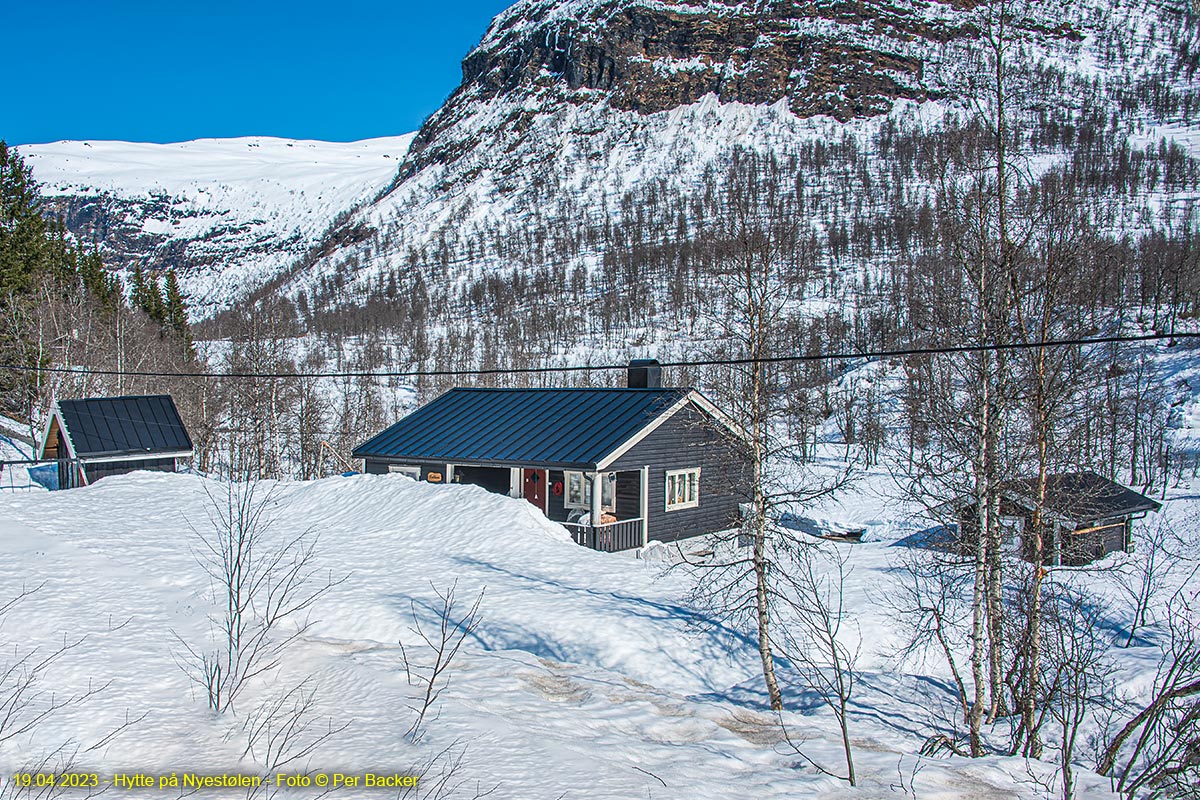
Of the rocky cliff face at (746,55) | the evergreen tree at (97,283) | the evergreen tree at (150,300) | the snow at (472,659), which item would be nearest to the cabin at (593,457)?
the snow at (472,659)

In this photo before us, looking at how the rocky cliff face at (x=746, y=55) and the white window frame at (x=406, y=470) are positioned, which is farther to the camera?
the rocky cliff face at (x=746, y=55)

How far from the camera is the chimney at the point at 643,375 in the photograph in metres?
27.5

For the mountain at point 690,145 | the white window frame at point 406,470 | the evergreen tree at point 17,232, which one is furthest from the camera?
the mountain at point 690,145

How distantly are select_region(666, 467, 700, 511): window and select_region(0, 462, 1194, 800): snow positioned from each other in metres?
2.13

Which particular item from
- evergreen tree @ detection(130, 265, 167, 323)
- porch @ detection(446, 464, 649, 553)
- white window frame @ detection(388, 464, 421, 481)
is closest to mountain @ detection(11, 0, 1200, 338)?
evergreen tree @ detection(130, 265, 167, 323)

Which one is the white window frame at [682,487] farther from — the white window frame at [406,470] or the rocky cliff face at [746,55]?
the rocky cliff face at [746,55]

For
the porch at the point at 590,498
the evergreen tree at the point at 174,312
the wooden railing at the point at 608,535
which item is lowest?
the wooden railing at the point at 608,535

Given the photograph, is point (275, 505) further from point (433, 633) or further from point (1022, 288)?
point (1022, 288)

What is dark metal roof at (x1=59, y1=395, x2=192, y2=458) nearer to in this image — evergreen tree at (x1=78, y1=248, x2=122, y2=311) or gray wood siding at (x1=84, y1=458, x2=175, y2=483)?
gray wood siding at (x1=84, y1=458, x2=175, y2=483)

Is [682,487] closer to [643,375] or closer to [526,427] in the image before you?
[643,375]

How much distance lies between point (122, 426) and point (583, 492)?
16626 millimetres

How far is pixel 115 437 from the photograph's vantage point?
28406 mm

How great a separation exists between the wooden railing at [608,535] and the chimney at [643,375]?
220 inches

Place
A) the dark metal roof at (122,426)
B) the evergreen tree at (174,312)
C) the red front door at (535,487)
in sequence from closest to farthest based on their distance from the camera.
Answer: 1. the red front door at (535,487)
2. the dark metal roof at (122,426)
3. the evergreen tree at (174,312)
